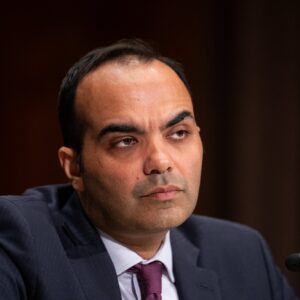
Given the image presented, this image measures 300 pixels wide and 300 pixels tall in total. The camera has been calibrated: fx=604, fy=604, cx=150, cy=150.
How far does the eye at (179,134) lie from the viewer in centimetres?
141

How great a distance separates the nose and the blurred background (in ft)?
3.46

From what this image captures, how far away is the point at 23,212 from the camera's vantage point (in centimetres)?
135

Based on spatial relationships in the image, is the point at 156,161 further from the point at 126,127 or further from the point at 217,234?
the point at 217,234

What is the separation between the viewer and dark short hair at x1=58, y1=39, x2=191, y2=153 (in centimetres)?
145

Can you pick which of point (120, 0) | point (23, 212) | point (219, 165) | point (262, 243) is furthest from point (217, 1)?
point (23, 212)

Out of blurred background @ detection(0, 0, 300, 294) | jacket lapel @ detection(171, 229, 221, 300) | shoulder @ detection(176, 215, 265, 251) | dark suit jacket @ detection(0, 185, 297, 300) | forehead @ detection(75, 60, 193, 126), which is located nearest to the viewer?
dark suit jacket @ detection(0, 185, 297, 300)

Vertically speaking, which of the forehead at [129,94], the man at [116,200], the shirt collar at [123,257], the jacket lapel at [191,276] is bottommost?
the jacket lapel at [191,276]

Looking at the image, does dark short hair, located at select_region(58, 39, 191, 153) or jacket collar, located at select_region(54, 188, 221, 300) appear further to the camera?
dark short hair, located at select_region(58, 39, 191, 153)

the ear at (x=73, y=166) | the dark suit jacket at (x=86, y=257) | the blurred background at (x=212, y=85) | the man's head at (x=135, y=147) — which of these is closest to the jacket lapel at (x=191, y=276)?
the dark suit jacket at (x=86, y=257)

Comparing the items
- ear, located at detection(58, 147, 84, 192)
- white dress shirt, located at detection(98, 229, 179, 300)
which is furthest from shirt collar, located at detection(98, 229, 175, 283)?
ear, located at detection(58, 147, 84, 192)

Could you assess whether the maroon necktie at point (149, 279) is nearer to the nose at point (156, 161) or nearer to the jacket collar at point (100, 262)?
the jacket collar at point (100, 262)

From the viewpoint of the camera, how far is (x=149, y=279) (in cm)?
140

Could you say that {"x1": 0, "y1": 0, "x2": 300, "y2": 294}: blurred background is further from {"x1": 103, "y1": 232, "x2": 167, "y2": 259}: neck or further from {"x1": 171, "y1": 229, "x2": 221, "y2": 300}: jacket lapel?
{"x1": 103, "y1": 232, "x2": 167, "y2": 259}: neck

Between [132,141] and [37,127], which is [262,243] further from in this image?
[37,127]
